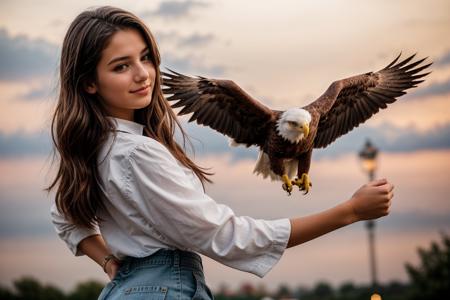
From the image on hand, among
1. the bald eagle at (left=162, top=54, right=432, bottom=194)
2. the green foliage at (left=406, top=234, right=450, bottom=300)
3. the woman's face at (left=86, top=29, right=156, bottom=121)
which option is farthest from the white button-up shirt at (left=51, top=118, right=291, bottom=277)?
the green foliage at (left=406, top=234, right=450, bottom=300)

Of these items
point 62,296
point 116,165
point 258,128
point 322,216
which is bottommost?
point 322,216

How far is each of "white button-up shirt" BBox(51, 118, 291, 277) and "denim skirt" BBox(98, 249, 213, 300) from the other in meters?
0.04

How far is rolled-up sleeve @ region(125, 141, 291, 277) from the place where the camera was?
7.63 ft

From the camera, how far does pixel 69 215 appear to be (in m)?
2.60

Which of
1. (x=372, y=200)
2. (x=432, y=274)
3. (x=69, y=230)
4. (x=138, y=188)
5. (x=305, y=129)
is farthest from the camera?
(x=432, y=274)

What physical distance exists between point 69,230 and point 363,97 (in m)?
1.20

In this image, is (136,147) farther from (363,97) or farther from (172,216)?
(363,97)

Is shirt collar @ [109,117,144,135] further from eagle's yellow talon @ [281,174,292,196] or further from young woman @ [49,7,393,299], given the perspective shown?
eagle's yellow talon @ [281,174,292,196]

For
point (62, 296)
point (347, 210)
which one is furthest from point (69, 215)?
point (62, 296)

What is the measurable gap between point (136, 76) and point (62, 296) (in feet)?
60.1

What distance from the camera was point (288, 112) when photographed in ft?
8.26

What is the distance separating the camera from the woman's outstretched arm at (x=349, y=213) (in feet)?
7.36

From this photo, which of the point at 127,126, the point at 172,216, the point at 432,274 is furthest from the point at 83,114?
the point at 432,274

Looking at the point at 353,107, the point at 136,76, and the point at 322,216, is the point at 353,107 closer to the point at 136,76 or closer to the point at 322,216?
the point at 322,216
